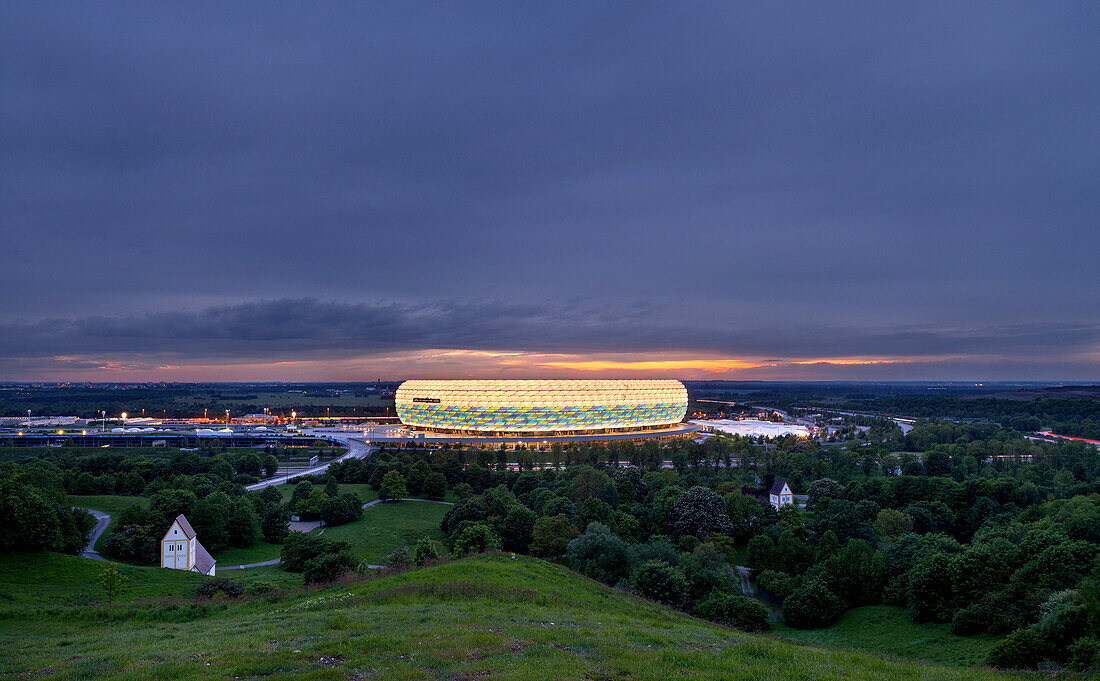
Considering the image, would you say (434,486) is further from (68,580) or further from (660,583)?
(660,583)

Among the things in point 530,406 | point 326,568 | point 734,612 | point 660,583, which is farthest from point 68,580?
point 530,406

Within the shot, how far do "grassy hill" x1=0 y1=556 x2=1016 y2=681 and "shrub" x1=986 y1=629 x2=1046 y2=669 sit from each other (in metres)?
8.52

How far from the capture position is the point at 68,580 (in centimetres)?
→ 2977

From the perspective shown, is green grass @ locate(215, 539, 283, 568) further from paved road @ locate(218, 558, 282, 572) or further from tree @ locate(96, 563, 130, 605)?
tree @ locate(96, 563, 130, 605)

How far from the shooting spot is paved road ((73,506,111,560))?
127 feet

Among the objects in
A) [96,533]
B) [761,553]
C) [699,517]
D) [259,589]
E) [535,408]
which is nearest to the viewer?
[259,589]

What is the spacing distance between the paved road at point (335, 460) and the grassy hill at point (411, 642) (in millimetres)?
44715

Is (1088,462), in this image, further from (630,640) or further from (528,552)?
(630,640)

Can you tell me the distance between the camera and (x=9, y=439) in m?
107

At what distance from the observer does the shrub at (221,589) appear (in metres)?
24.7

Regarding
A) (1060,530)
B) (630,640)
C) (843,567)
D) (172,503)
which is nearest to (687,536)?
(843,567)

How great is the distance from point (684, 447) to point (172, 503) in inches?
2516

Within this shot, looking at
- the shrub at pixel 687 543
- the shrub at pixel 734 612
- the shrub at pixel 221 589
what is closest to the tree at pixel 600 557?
the shrub at pixel 734 612

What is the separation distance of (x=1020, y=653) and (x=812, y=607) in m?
12.8
